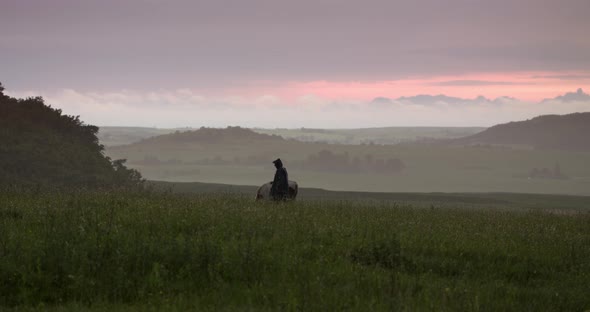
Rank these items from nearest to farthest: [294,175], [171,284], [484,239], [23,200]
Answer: [171,284] → [484,239] → [23,200] → [294,175]

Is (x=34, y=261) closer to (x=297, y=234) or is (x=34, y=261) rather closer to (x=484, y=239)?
(x=297, y=234)

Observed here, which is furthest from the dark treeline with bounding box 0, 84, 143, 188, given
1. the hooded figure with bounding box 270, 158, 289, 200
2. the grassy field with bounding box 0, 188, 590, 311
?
the grassy field with bounding box 0, 188, 590, 311

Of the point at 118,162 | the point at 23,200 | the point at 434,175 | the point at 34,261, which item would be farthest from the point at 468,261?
the point at 434,175

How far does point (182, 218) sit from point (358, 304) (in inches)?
238

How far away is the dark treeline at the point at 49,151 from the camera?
123 ft

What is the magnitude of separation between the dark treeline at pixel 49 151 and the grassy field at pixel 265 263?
22.3 meters

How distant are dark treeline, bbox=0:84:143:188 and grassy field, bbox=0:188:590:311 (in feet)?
73.2

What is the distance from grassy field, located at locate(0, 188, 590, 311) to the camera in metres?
9.92

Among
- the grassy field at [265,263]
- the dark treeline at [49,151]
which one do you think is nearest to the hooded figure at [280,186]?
the grassy field at [265,263]

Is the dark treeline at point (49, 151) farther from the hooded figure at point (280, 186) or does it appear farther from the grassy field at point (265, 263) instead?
the grassy field at point (265, 263)

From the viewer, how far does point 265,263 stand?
1139 cm

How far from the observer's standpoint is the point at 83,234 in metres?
12.1

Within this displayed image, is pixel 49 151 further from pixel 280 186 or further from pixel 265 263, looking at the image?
pixel 265 263

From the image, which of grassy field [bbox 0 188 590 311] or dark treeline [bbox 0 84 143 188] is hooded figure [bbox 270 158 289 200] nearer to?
grassy field [bbox 0 188 590 311]
